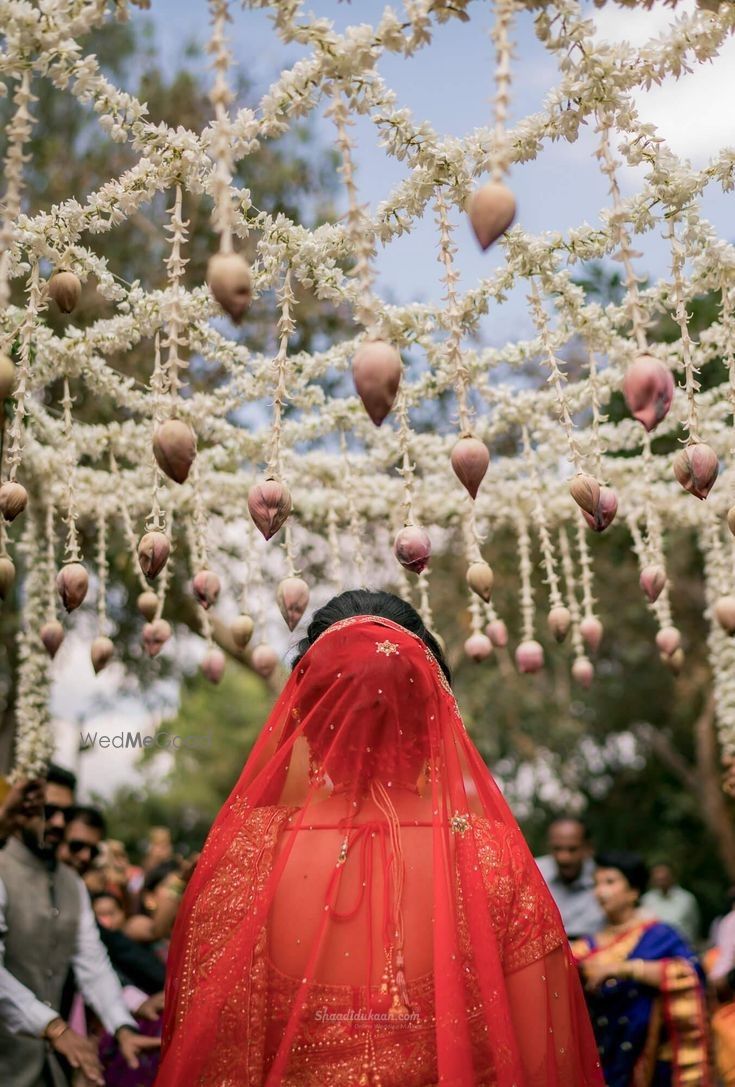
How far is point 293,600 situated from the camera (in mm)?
2809

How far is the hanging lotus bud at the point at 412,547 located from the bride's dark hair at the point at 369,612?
0.08 metres

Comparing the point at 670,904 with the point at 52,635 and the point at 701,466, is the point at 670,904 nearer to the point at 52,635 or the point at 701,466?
the point at 52,635

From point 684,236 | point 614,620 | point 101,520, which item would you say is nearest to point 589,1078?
point 684,236

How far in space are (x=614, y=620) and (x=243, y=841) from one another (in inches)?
411

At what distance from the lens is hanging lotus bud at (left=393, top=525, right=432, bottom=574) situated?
2.23 metres

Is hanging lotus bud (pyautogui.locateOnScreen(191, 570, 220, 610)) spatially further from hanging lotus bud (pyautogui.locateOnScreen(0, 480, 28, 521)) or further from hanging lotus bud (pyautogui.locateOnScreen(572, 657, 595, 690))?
hanging lotus bud (pyautogui.locateOnScreen(572, 657, 595, 690))

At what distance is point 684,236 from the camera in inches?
99.3

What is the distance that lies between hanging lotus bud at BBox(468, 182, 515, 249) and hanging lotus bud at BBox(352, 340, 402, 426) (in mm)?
216

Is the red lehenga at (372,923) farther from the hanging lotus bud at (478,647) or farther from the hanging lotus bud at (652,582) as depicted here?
the hanging lotus bud at (478,647)

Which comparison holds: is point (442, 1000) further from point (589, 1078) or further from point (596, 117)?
point (596, 117)

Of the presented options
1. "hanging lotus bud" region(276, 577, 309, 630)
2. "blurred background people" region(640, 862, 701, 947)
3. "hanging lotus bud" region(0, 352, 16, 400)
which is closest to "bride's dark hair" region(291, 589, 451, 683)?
"hanging lotus bud" region(276, 577, 309, 630)

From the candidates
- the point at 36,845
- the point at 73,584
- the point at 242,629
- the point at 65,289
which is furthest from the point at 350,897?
the point at 36,845

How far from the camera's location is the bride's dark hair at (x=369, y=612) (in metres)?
2.20

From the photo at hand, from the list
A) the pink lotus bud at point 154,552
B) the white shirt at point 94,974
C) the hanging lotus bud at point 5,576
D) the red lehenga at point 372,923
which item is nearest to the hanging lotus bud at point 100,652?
the white shirt at point 94,974
